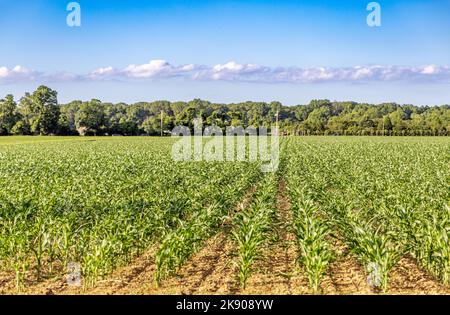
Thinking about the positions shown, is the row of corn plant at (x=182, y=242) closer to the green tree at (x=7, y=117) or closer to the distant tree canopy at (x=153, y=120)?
the distant tree canopy at (x=153, y=120)

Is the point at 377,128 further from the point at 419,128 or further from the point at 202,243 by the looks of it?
the point at 202,243

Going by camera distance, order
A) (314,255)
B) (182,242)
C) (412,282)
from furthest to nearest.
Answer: (182,242) → (412,282) → (314,255)

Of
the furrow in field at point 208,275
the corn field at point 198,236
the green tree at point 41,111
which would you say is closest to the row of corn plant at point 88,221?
the corn field at point 198,236

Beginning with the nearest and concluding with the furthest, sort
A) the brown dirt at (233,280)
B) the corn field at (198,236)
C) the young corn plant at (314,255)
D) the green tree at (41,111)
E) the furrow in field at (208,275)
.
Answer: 1. the young corn plant at (314,255)
2. the brown dirt at (233,280)
3. the furrow in field at (208,275)
4. the corn field at (198,236)
5. the green tree at (41,111)

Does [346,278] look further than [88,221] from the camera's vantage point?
No

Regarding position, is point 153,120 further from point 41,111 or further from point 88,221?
point 88,221

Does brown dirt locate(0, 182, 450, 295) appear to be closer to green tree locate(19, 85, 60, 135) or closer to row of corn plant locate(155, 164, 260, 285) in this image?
row of corn plant locate(155, 164, 260, 285)

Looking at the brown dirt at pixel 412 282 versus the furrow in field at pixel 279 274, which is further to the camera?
the furrow in field at pixel 279 274

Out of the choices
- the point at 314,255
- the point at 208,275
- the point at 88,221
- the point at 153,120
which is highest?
the point at 153,120

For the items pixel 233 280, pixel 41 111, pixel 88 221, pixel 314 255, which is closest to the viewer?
→ pixel 314 255

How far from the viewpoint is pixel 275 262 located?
9273 mm

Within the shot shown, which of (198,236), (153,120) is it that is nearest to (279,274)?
(198,236)

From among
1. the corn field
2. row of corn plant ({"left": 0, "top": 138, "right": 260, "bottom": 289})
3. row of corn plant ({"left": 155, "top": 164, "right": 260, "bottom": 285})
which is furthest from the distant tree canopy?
row of corn plant ({"left": 155, "top": 164, "right": 260, "bottom": 285})
